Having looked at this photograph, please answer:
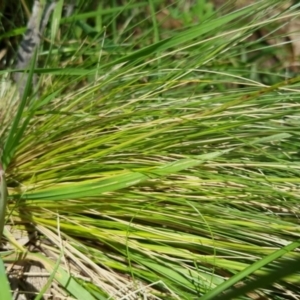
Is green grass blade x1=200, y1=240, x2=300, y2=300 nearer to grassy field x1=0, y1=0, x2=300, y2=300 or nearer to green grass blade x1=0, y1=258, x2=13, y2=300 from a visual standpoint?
grassy field x1=0, y1=0, x2=300, y2=300

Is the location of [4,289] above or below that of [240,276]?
above

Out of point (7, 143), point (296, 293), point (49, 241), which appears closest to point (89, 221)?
point (49, 241)

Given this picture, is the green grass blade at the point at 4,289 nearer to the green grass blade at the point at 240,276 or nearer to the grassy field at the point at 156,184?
the grassy field at the point at 156,184

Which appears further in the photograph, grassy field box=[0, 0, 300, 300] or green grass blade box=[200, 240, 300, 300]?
grassy field box=[0, 0, 300, 300]

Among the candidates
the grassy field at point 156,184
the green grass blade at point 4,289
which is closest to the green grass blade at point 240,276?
the grassy field at point 156,184

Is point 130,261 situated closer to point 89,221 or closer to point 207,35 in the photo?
point 89,221

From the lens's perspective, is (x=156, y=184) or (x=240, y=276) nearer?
(x=240, y=276)

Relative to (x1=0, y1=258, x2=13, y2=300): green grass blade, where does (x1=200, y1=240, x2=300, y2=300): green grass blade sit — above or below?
below

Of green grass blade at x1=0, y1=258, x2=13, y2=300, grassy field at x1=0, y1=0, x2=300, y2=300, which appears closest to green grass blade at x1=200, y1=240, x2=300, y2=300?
grassy field at x1=0, y1=0, x2=300, y2=300
